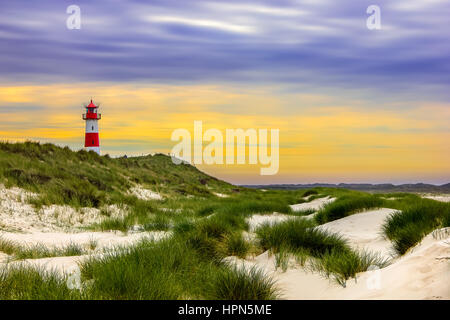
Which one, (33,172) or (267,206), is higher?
(33,172)

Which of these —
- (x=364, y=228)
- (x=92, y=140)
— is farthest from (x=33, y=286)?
(x=92, y=140)

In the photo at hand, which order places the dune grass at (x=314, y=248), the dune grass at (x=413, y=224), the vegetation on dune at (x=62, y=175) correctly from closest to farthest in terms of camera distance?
the dune grass at (x=314, y=248) < the dune grass at (x=413, y=224) < the vegetation on dune at (x=62, y=175)

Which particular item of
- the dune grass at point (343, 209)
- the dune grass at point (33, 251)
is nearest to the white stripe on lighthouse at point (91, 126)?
the dune grass at point (343, 209)

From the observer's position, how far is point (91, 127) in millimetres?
40656

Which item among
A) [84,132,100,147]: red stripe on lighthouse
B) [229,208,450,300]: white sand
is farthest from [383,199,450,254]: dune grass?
[84,132,100,147]: red stripe on lighthouse

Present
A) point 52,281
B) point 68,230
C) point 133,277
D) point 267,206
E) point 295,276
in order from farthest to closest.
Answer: point 267,206
point 68,230
point 295,276
point 52,281
point 133,277

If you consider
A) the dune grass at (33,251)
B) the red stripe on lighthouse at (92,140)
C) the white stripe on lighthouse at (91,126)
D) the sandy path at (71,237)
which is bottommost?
the sandy path at (71,237)

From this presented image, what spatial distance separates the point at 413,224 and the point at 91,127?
39173mm

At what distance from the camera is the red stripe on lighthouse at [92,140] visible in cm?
3997

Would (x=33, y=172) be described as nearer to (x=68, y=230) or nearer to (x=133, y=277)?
(x=68, y=230)

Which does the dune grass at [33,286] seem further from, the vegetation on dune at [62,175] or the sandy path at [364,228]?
the vegetation on dune at [62,175]

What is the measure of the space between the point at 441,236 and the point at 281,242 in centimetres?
218
